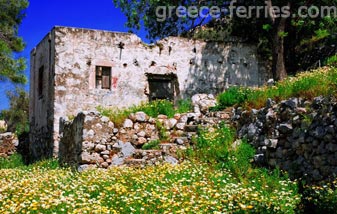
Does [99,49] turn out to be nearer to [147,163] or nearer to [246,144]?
[147,163]

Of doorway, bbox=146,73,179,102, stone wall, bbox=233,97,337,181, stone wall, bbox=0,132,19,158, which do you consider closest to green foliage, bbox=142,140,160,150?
stone wall, bbox=233,97,337,181

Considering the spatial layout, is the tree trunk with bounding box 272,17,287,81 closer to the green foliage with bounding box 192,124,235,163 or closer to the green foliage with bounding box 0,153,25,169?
the green foliage with bounding box 192,124,235,163

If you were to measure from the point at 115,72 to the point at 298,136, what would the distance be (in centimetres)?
968

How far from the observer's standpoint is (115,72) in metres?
17.6

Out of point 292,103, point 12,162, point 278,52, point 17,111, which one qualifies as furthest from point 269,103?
point 17,111

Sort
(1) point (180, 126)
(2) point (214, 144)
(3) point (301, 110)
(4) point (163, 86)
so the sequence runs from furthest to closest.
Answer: (4) point (163, 86), (1) point (180, 126), (2) point (214, 144), (3) point (301, 110)

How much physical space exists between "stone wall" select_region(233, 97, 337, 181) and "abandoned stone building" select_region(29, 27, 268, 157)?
7.56 meters

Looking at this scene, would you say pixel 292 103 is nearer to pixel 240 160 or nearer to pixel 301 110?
pixel 301 110

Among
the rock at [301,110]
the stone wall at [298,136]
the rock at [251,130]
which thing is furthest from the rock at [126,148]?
the rock at [301,110]

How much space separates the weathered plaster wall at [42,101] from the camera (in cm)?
1691

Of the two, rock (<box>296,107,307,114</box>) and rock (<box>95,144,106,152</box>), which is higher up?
rock (<box>296,107,307,114</box>)

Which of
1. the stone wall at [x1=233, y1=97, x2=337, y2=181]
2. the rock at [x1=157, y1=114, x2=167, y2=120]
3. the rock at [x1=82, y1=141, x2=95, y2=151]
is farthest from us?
the rock at [x1=157, y1=114, x2=167, y2=120]

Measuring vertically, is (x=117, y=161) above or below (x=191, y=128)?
below

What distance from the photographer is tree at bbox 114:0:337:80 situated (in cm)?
1803
